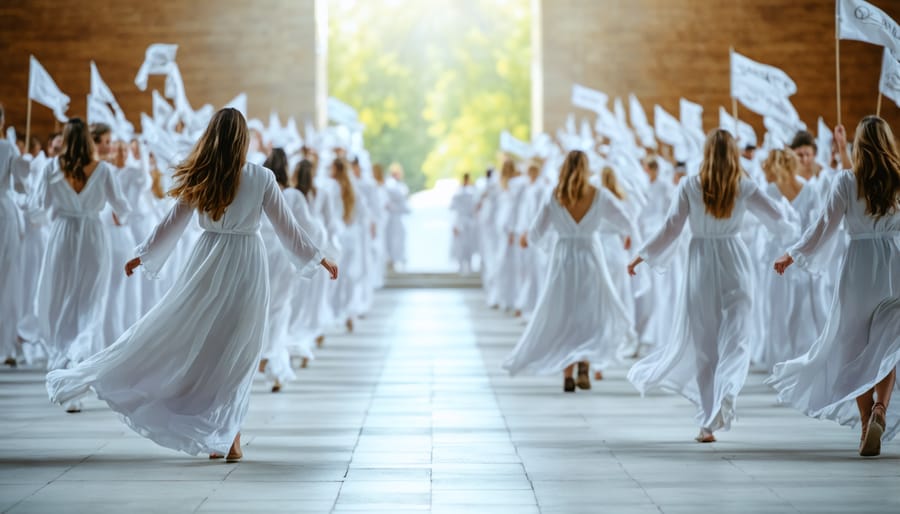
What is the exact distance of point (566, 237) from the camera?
11.9m

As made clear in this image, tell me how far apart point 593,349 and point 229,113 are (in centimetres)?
472

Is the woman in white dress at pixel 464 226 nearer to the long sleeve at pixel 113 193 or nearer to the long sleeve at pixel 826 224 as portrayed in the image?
the long sleeve at pixel 113 193

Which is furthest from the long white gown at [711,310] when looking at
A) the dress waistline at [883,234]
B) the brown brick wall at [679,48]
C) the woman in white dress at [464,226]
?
the brown brick wall at [679,48]

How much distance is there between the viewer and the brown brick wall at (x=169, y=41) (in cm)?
2947

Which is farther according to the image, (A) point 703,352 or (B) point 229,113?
(A) point 703,352

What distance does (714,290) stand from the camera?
881cm

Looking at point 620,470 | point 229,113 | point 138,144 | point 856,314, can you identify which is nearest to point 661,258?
point 856,314

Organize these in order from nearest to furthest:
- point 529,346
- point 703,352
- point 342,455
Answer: point 342,455
point 703,352
point 529,346

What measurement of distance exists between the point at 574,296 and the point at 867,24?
3.58 metres

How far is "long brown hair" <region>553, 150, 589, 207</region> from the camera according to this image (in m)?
11.4

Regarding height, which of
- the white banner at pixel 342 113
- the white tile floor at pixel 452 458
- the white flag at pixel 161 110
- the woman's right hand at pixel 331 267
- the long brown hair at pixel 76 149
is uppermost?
the white banner at pixel 342 113

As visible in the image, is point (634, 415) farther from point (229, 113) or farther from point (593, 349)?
point (229, 113)

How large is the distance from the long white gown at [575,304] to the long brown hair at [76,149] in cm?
360

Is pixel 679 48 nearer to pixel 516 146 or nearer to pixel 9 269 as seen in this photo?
pixel 516 146
